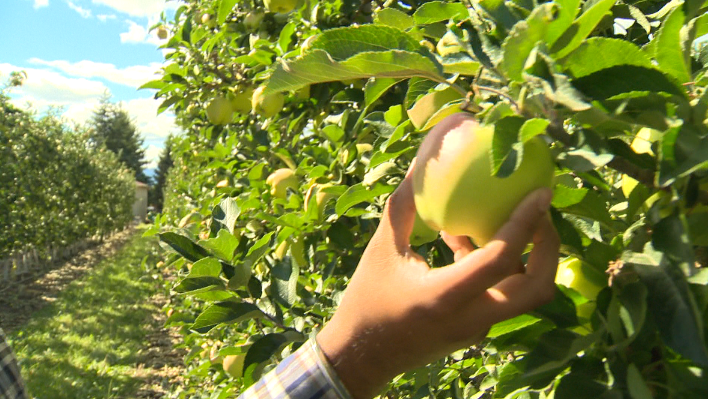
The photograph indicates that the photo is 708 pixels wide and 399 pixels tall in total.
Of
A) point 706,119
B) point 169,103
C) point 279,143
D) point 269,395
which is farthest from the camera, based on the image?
point 279,143

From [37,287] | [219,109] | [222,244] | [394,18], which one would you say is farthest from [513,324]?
[37,287]

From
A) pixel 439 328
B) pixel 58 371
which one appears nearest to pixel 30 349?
pixel 58 371

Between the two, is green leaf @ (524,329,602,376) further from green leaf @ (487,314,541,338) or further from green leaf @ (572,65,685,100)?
green leaf @ (572,65,685,100)

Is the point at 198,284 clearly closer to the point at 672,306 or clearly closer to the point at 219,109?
the point at 672,306

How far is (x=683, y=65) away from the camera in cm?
58

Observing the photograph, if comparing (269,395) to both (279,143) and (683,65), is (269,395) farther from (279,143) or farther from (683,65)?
(279,143)

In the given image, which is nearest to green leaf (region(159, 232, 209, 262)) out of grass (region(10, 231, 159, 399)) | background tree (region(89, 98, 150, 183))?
grass (region(10, 231, 159, 399))

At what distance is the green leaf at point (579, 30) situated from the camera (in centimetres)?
53

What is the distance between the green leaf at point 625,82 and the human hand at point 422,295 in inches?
4.6

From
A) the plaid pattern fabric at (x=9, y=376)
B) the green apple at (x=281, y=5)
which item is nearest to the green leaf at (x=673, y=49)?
the plaid pattern fabric at (x=9, y=376)

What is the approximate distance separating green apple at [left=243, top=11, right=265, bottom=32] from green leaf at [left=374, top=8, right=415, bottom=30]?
141cm

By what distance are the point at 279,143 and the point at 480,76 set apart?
1974 mm

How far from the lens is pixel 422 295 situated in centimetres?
59

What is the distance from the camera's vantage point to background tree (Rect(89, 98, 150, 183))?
38406mm
